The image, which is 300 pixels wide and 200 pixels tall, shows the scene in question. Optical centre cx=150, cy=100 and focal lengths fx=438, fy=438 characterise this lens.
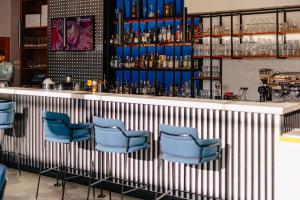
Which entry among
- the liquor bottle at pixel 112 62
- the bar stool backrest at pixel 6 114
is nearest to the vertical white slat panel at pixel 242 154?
the bar stool backrest at pixel 6 114

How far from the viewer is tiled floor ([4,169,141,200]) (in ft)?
17.8

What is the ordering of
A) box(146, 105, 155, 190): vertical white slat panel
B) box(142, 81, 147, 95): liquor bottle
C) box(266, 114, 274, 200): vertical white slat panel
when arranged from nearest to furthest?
box(266, 114, 274, 200): vertical white slat panel → box(146, 105, 155, 190): vertical white slat panel → box(142, 81, 147, 95): liquor bottle

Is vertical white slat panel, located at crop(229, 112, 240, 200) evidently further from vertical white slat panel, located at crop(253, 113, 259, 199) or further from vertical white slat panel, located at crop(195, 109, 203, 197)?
vertical white slat panel, located at crop(195, 109, 203, 197)

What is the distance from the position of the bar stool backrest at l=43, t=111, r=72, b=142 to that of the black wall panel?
13.0 ft

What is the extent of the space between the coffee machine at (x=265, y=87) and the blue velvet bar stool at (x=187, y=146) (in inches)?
108

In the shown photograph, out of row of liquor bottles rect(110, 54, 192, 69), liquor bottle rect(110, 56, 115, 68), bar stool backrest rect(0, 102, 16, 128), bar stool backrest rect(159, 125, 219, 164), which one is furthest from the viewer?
liquor bottle rect(110, 56, 115, 68)

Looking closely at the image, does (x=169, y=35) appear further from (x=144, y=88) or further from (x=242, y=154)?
(x=242, y=154)

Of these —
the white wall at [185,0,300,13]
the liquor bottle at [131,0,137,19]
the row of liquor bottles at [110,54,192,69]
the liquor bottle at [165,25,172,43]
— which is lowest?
the row of liquor bottles at [110,54,192,69]

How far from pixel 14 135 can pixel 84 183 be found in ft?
4.86

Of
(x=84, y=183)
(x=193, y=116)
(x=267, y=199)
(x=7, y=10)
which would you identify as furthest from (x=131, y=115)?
(x=7, y=10)

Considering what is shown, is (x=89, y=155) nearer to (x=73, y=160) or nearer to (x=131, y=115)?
(x=73, y=160)

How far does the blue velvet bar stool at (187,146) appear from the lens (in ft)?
13.7

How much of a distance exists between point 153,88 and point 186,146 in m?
4.47

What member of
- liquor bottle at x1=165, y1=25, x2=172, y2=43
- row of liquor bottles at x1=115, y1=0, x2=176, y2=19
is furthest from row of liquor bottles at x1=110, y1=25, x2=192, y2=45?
row of liquor bottles at x1=115, y1=0, x2=176, y2=19
